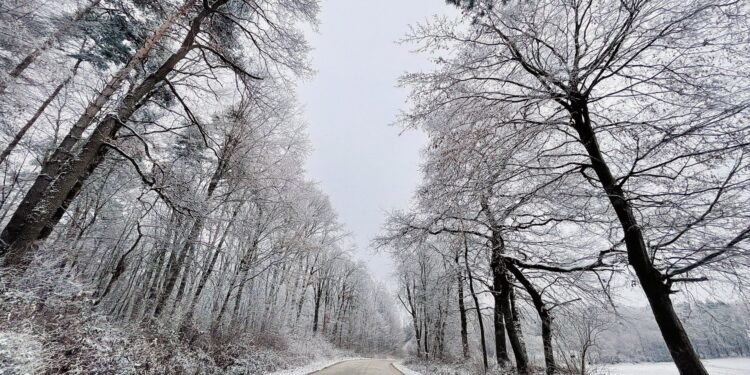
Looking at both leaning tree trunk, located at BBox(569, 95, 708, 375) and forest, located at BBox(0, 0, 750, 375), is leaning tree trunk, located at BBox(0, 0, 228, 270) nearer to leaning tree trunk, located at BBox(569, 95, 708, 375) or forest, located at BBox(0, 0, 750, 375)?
forest, located at BBox(0, 0, 750, 375)

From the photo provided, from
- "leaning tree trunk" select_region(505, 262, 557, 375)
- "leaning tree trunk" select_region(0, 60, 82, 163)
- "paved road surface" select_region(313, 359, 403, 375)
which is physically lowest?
"paved road surface" select_region(313, 359, 403, 375)

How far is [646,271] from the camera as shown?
3.79 metres

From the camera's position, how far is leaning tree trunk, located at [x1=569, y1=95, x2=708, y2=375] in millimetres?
3404

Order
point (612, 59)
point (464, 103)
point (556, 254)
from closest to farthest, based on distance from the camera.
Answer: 1. point (612, 59)
2. point (464, 103)
3. point (556, 254)

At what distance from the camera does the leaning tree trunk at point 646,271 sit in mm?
3404

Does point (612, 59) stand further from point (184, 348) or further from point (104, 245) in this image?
point (104, 245)

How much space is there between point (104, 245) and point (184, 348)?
41.6 ft

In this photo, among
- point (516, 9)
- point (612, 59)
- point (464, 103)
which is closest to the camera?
point (612, 59)

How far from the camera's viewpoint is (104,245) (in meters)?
15.2

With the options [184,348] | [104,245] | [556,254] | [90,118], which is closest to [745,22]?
[556,254]

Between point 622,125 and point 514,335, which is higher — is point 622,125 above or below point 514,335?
above

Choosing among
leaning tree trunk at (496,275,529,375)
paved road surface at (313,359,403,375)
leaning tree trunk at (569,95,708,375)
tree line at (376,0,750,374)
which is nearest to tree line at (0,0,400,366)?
tree line at (376,0,750,374)

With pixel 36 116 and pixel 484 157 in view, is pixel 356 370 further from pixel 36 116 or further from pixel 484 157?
pixel 36 116

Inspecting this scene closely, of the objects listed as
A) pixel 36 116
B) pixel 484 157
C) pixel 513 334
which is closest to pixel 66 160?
pixel 484 157
